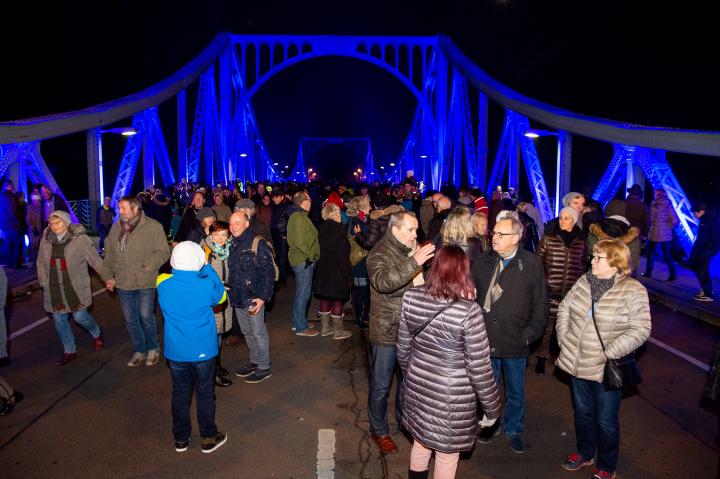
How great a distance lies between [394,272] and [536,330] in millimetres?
1247

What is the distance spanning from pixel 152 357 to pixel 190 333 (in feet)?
8.22

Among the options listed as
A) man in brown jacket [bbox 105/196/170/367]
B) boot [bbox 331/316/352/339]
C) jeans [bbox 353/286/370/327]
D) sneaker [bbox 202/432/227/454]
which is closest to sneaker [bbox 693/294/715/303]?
jeans [bbox 353/286/370/327]

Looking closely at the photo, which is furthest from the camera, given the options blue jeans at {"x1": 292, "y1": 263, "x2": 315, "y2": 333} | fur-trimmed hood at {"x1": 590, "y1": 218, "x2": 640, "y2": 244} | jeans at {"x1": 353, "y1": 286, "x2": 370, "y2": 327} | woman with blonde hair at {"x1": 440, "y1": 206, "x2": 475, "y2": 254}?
jeans at {"x1": 353, "y1": 286, "x2": 370, "y2": 327}

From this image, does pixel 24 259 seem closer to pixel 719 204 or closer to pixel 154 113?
pixel 154 113

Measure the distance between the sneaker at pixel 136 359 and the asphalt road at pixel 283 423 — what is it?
12 cm

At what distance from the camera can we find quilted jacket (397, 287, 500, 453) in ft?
10.3

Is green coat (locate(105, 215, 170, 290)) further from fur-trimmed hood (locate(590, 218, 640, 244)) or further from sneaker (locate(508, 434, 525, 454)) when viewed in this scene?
fur-trimmed hood (locate(590, 218, 640, 244))

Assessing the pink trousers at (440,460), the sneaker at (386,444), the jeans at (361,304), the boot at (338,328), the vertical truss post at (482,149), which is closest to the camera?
the pink trousers at (440,460)

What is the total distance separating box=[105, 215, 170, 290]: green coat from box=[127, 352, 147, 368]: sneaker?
0.79 metres

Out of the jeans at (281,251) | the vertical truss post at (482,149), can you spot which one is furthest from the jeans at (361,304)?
the vertical truss post at (482,149)

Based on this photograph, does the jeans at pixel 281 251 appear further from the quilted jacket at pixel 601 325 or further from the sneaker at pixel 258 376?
the quilted jacket at pixel 601 325

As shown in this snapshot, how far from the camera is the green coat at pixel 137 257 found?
20.0ft

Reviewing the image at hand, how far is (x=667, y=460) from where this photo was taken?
A: 165 inches

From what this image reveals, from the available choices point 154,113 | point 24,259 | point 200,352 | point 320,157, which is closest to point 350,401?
point 200,352
